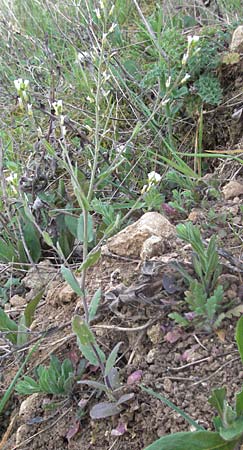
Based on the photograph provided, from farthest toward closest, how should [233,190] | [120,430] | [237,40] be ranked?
[237,40] → [233,190] → [120,430]

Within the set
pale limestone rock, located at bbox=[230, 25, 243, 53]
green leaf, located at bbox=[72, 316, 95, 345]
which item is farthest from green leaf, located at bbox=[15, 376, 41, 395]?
pale limestone rock, located at bbox=[230, 25, 243, 53]

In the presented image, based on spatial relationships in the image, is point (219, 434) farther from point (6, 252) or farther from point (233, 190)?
point (6, 252)

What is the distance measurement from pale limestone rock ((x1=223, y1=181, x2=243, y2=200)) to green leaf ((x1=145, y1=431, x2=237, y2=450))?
100 cm

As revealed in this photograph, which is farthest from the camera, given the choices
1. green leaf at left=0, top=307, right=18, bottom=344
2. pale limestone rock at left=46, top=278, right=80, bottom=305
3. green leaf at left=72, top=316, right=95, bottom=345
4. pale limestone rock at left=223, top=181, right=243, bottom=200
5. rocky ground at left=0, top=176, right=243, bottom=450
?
pale limestone rock at left=223, top=181, right=243, bottom=200

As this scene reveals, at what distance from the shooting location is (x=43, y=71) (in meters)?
3.19

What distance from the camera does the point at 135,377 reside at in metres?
1.46

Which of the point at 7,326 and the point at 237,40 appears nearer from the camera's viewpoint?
the point at 7,326

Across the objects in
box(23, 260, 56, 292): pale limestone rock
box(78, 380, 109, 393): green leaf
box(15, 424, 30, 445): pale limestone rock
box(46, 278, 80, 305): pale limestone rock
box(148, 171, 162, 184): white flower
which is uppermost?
box(148, 171, 162, 184): white flower

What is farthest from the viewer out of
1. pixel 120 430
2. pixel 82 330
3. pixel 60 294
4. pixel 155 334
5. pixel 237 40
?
pixel 237 40

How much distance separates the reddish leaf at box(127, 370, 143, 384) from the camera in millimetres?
1454

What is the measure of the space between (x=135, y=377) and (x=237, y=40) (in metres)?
1.59

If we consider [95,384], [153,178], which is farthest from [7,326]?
[153,178]

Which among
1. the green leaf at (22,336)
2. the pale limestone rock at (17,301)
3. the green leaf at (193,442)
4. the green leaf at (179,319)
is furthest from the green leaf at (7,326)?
the green leaf at (193,442)

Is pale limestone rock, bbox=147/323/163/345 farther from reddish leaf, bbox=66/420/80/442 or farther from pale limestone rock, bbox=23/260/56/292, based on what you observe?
pale limestone rock, bbox=23/260/56/292
